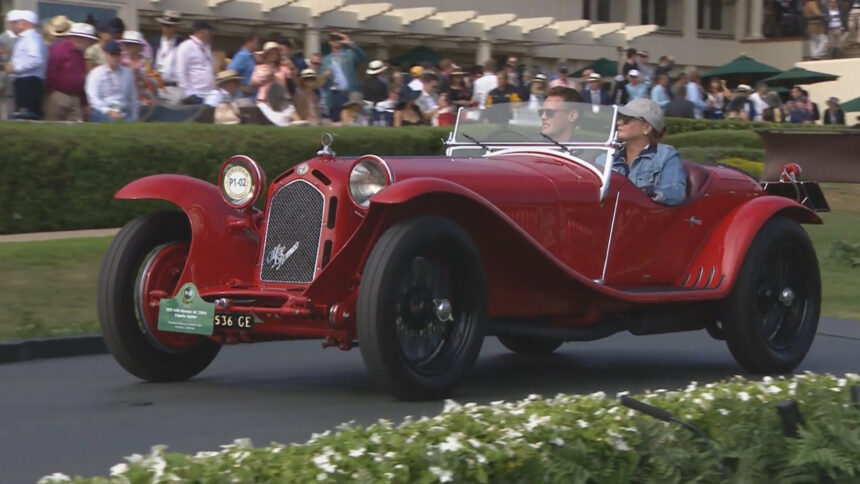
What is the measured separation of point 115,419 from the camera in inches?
266

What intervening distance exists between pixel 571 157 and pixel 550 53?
26967 millimetres

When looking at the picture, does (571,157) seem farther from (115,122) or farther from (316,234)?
(115,122)

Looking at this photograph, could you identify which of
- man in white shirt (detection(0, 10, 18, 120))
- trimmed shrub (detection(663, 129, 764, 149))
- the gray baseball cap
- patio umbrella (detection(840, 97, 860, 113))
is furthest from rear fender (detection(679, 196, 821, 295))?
patio umbrella (detection(840, 97, 860, 113))

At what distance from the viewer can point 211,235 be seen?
7730mm

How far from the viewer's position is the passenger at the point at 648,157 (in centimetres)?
872

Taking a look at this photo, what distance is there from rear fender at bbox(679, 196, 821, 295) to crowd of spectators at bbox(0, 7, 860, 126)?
1342 millimetres

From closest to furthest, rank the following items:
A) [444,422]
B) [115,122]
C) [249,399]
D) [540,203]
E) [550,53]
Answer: [444,422]
[249,399]
[540,203]
[115,122]
[550,53]

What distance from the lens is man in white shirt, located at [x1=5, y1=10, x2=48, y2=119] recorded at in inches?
557

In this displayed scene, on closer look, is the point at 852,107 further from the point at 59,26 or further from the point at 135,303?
the point at 135,303

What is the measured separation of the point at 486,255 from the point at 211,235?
1423mm

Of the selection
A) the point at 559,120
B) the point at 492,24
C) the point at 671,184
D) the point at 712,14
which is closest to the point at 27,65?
the point at 559,120

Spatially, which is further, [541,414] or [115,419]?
[115,419]

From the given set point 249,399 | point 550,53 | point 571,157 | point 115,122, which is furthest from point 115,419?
point 550,53

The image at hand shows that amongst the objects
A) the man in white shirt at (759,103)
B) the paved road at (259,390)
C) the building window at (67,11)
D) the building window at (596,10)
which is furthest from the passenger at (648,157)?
the building window at (596,10)
